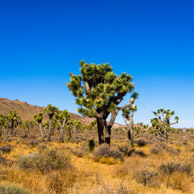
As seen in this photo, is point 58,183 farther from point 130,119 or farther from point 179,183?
point 130,119

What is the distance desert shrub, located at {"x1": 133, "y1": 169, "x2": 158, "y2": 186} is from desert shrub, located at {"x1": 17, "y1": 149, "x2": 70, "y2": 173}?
3.21 meters

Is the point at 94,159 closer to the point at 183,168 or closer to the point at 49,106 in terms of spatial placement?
the point at 183,168

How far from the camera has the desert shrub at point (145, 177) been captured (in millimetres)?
5586

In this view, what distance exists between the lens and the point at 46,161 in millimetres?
7004

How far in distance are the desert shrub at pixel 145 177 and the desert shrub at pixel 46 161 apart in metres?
3.21

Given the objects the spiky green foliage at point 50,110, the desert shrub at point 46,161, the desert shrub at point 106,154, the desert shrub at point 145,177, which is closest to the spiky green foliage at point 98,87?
the desert shrub at point 106,154

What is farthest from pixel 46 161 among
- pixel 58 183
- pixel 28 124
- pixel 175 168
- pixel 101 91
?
pixel 28 124

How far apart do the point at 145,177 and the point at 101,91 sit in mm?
7867

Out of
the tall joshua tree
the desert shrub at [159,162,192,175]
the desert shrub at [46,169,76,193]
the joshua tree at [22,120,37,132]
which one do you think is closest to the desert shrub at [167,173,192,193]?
the desert shrub at [159,162,192,175]

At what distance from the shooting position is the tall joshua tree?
12219 millimetres

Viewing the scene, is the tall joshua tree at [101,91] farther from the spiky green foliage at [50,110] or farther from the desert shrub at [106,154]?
the spiky green foliage at [50,110]

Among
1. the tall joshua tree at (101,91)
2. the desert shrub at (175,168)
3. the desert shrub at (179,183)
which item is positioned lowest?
the desert shrub at (179,183)

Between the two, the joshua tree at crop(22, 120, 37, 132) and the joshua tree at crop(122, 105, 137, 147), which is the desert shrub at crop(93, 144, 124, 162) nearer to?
the joshua tree at crop(122, 105, 137, 147)

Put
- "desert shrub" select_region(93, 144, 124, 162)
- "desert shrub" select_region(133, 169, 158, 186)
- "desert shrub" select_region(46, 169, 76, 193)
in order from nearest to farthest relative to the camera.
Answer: "desert shrub" select_region(46, 169, 76, 193) < "desert shrub" select_region(133, 169, 158, 186) < "desert shrub" select_region(93, 144, 124, 162)
